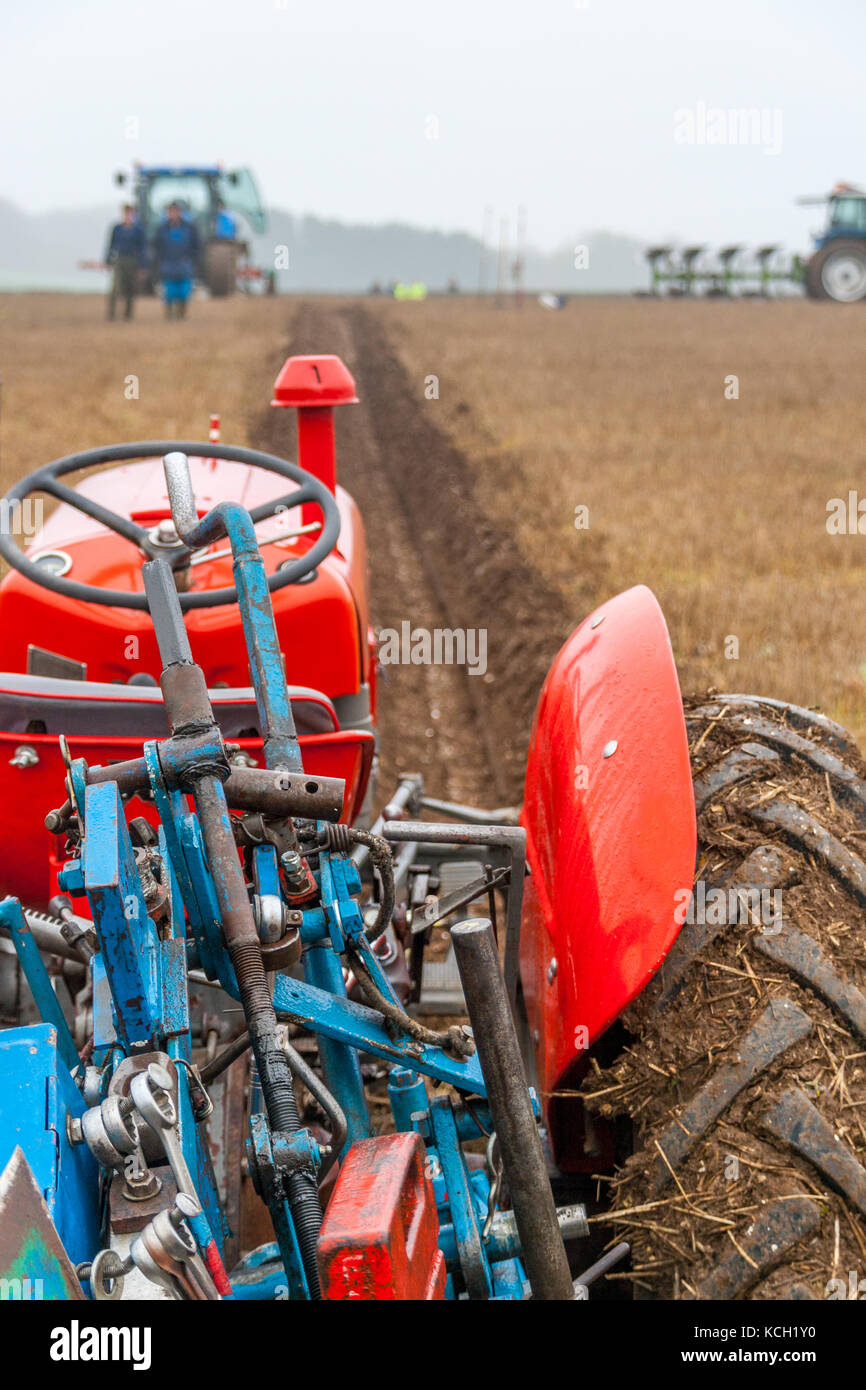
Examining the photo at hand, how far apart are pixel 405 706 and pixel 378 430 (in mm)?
7828

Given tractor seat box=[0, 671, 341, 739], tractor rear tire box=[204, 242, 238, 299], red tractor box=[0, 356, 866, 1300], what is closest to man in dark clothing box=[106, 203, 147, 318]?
tractor rear tire box=[204, 242, 238, 299]

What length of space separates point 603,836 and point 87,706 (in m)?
0.94

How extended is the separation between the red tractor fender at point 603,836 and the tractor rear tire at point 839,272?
120ft

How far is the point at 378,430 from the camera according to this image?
504 inches

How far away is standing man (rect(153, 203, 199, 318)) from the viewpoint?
2403 cm

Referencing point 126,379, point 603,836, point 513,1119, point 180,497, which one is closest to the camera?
point 513,1119

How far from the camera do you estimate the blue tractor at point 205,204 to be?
25.5 m

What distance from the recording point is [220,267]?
25.7 m

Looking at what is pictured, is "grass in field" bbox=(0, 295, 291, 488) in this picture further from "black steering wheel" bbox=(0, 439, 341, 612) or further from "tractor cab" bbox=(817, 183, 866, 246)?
"tractor cab" bbox=(817, 183, 866, 246)

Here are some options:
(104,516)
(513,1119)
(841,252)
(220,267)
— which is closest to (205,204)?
(220,267)

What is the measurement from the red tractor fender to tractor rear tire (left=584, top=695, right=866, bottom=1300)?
10cm

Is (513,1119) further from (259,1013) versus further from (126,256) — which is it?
(126,256)
